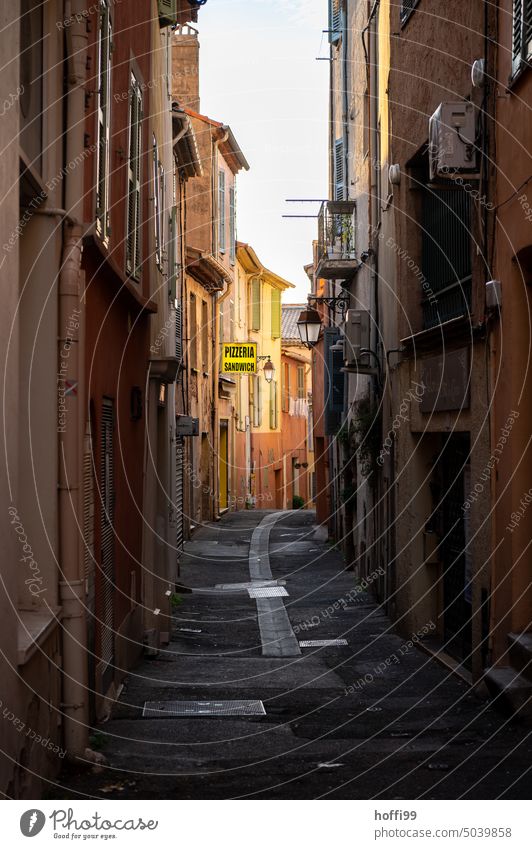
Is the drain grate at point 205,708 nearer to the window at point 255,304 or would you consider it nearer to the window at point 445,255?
the window at point 445,255

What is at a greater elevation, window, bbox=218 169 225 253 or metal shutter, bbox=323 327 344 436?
window, bbox=218 169 225 253

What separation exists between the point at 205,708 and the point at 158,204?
727cm

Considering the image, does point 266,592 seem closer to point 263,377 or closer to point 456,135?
point 456,135

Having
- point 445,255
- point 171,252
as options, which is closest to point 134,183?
point 445,255

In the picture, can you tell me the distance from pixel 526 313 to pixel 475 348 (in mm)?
1022

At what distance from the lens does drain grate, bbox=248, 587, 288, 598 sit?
1734cm

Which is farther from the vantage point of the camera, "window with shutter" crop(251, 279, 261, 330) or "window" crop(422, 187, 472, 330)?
"window with shutter" crop(251, 279, 261, 330)

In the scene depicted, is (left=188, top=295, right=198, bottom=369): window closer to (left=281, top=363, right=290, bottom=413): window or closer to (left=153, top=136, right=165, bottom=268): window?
(left=153, top=136, right=165, bottom=268): window

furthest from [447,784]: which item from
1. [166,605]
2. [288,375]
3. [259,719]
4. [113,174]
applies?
[288,375]

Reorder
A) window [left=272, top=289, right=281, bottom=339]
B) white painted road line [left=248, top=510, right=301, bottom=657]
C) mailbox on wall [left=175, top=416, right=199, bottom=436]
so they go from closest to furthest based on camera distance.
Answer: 1. white painted road line [left=248, top=510, right=301, bottom=657]
2. mailbox on wall [left=175, top=416, right=199, bottom=436]
3. window [left=272, top=289, right=281, bottom=339]

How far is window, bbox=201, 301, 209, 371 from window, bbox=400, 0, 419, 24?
17.6 m

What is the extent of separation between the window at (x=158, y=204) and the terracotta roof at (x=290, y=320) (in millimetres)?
39243

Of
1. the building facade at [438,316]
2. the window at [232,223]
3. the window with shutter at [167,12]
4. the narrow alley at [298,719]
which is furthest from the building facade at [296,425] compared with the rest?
the narrow alley at [298,719]

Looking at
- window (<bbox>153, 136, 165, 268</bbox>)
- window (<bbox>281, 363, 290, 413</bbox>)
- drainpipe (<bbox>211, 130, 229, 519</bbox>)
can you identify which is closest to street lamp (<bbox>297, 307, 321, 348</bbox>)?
window (<bbox>153, 136, 165, 268</bbox>)
